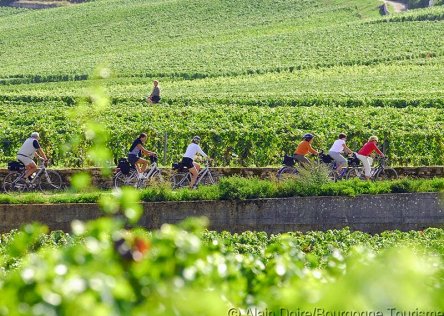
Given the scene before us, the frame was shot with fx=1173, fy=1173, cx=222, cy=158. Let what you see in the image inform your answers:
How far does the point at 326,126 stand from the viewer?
3222 centimetres

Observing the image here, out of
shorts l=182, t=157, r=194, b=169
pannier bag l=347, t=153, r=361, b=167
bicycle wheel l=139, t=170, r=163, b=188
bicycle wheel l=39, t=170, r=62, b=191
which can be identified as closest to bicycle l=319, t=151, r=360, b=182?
pannier bag l=347, t=153, r=361, b=167

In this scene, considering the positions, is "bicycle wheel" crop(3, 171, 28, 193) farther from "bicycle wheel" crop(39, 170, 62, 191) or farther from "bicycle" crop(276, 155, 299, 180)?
"bicycle" crop(276, 155, 299, 180)

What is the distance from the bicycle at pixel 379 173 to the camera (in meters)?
24.5

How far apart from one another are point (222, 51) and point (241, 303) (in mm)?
68094

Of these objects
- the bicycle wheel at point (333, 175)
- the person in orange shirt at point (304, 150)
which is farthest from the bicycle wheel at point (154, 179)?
the bicycle wheel at point (333, 175)

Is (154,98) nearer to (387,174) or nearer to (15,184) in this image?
(15,184)

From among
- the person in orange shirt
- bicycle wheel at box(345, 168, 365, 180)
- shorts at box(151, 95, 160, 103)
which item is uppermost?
the person in orange shirt

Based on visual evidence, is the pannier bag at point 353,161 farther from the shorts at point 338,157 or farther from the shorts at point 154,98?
the shorts at point 154,98

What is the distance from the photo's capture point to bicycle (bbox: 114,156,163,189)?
23.5 metres

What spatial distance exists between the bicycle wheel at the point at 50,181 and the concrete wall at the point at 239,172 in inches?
9.0

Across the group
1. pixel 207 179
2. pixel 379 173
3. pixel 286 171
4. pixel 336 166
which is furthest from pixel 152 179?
pixel 379 173

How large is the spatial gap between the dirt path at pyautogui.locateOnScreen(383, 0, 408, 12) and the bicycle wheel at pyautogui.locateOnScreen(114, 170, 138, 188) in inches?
2896

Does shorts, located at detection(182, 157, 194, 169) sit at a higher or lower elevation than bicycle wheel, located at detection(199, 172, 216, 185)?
higher

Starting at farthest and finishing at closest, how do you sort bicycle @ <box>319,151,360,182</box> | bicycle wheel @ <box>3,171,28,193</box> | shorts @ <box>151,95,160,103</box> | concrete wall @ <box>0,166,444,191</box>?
shorts @ <box>151,95,160,103</box> → concrete wall @ <box>0,166,444,191</box> → bicycle @ <box>319,151,360,182</box> → bicycle wheel @ <box>3,171,28,193</box>
